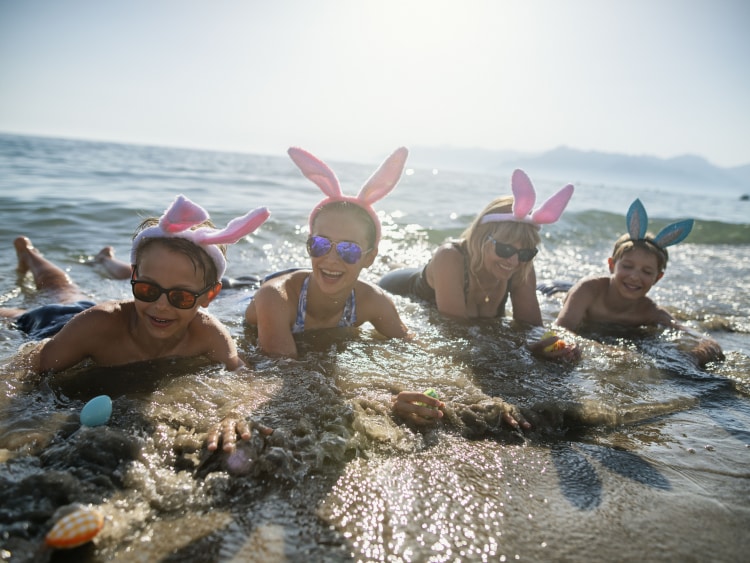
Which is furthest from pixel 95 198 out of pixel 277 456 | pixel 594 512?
pixel 594 512

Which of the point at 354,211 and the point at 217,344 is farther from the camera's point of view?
the point at 354,211

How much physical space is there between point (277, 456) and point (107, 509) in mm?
661

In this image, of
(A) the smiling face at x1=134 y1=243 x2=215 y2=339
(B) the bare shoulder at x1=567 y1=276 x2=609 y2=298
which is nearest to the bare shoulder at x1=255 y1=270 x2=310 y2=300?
(A) the smiling face at x1=134 y1=243 x2=215 y2=339

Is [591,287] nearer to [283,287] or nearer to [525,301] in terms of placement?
[525,301]

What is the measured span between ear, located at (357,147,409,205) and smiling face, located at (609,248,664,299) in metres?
2.92

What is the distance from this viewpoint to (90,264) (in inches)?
271

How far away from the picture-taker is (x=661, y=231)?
516 cm

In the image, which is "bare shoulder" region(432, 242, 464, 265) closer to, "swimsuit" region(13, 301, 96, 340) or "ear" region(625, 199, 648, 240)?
"ear" region(625, 199, 648, 240)

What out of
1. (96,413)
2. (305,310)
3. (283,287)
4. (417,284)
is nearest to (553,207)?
(417,284)

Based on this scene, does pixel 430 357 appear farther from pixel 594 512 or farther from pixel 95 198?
pixel 95 198

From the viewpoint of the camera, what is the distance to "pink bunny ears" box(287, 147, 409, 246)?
3.62 metres

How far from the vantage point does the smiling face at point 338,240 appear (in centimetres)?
369

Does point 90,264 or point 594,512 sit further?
point 90,264

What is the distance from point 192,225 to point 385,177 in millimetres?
1394
